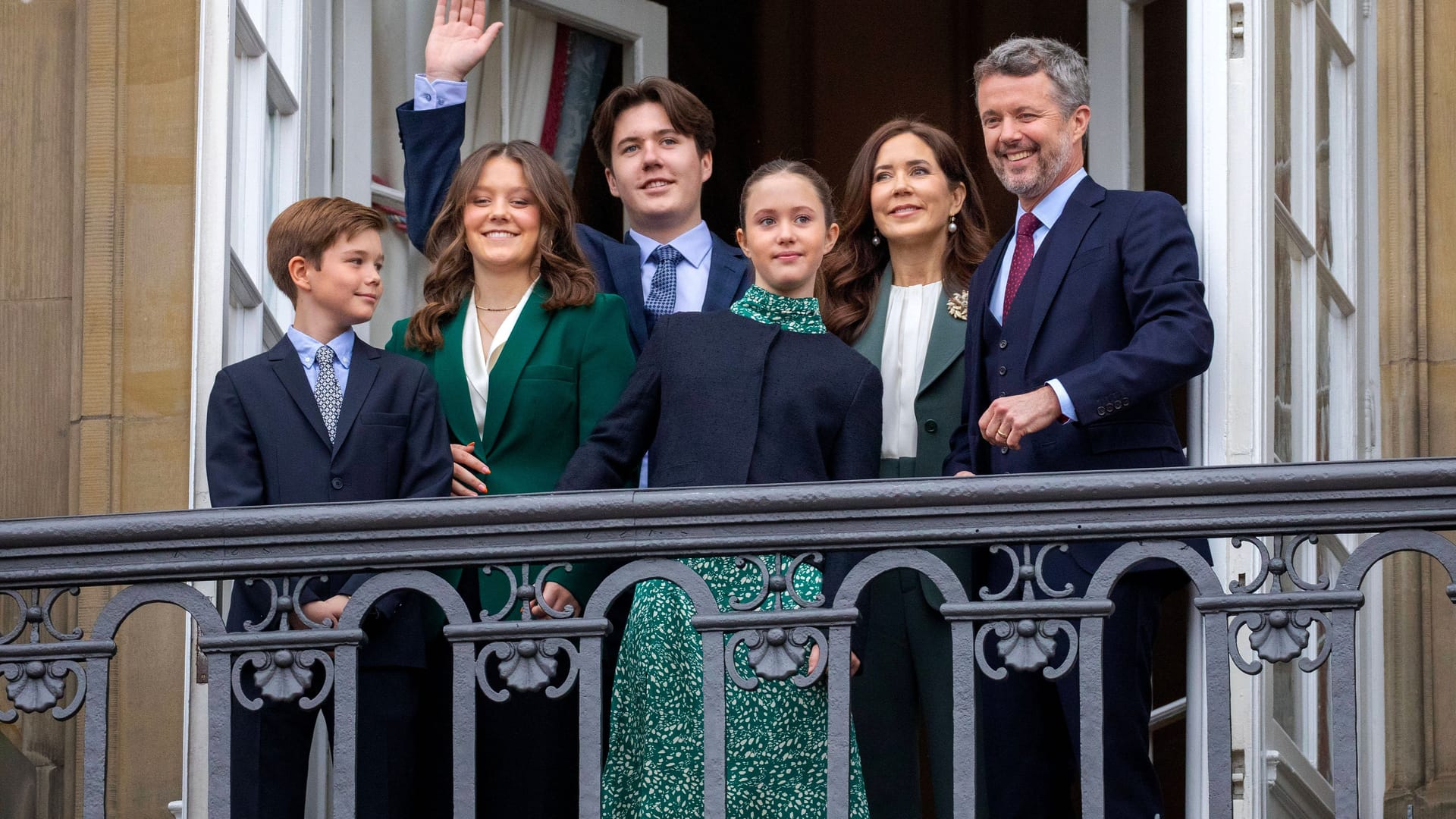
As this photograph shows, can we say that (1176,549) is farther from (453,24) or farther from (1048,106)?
(453,24)

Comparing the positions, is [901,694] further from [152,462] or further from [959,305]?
[152,462]

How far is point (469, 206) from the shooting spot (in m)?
4.80

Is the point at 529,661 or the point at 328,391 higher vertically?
the point at 328,391

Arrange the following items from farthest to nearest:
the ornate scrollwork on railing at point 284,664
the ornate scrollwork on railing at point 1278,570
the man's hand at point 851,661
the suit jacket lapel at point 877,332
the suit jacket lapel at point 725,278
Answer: the suit jacket lapel at point 725,278, the suit jacket lapel at point 877,332, the man's hand at point 851,661, the ornate scrollwork on railing at point 284,664, the ornate scrollwork on railing at point 1278,570

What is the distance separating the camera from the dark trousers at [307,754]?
429 centimetres

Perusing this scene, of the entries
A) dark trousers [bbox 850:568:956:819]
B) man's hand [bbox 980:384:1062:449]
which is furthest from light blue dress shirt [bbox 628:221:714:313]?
man's hand [bbox 980:384:1062:449]

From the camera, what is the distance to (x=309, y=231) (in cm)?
469

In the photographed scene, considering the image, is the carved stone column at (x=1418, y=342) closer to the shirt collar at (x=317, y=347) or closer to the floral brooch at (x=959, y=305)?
the floral brooch at (x=959, y=305)

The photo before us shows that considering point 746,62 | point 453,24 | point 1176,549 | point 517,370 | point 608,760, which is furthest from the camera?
point 746,62

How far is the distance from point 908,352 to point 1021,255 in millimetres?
349

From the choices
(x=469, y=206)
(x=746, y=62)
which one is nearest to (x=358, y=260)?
(x=469, y=206)

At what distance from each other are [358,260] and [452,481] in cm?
51

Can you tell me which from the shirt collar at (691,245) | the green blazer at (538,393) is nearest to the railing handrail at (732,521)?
the green blazer at (538,393)

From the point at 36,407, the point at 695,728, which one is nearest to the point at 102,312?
the point at 36,407
